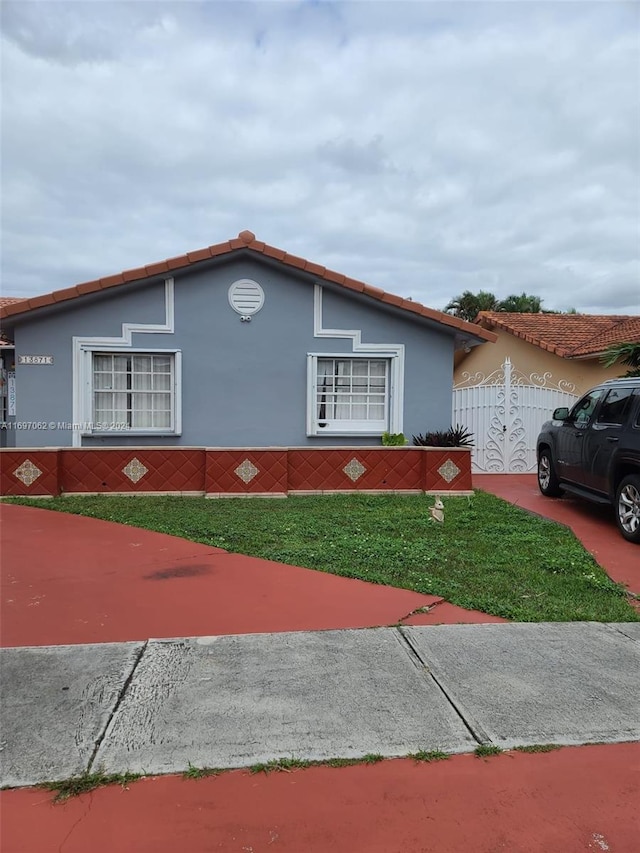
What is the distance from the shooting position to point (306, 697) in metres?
3.48

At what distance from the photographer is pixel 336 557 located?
247 inches

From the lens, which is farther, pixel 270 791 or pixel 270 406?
pixel 270 406

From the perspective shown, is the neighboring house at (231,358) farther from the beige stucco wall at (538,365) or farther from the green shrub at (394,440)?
the beige stucco wall at (538,365)

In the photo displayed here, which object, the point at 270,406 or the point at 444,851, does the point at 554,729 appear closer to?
the point at 444,851

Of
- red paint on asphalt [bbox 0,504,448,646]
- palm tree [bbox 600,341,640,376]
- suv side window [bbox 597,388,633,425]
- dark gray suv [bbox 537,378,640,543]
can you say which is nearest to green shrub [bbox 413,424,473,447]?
dark gray suv [bbox 537,378,640,543]

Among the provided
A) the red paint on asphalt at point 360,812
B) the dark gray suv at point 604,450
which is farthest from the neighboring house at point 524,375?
the red paint on asphalt at point 360,812

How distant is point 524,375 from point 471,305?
54.7 feet

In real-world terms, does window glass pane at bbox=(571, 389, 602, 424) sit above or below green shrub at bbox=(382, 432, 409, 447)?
above

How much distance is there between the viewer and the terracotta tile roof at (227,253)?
9.89 m

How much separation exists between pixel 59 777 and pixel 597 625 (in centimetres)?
392

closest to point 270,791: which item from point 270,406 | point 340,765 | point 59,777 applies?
point 340,765

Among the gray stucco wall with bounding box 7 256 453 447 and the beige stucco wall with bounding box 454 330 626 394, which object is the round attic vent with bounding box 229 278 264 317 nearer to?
the gray stucco wall with bounding box 7 256 453 447

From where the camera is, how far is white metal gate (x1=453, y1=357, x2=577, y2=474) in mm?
12789

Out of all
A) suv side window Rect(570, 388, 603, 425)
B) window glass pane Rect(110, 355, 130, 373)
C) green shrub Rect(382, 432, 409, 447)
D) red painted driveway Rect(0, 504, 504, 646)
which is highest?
window glass pane Rect(110, 355, 130, 373)
